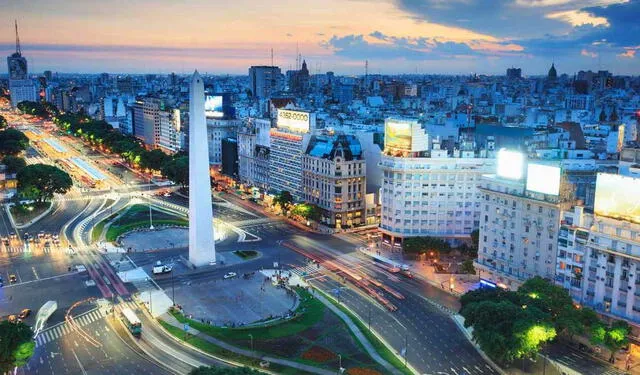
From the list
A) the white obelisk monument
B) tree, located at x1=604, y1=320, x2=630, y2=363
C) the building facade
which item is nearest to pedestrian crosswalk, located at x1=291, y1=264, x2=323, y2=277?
the white obelisk monument

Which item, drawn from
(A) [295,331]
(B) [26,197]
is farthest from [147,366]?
(B) [26,197]

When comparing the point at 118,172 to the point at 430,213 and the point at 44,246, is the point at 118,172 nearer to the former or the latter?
the point at 44,246

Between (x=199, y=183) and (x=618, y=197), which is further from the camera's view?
(x=199, y=183)

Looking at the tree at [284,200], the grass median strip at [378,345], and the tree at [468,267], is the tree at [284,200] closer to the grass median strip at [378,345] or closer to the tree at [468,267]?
the tree at [468,267]

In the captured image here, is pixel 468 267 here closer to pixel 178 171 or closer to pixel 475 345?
pixel 475 345

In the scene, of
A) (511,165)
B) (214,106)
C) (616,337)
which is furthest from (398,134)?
(214,106)

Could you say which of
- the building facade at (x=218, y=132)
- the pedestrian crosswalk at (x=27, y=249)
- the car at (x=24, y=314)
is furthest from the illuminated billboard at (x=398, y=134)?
the building facade at (x=218, y=132)

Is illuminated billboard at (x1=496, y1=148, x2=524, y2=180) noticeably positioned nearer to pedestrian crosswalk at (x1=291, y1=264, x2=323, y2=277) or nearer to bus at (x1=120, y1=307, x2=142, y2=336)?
pedestrian crosswalk at (x1=291, y1=264, x2=323, y2=277)
